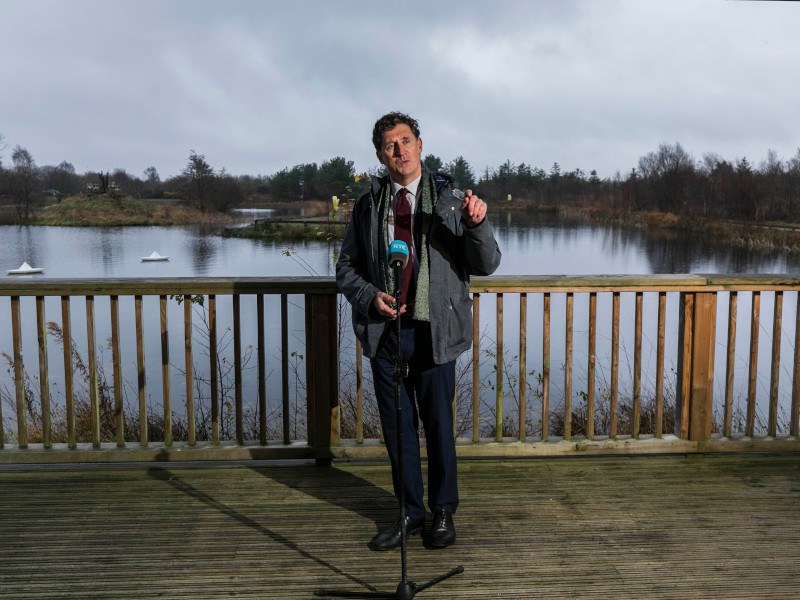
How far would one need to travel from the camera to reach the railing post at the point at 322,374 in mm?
3678

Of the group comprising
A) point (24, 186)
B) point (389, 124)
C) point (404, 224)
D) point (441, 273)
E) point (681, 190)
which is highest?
point (681, 190)

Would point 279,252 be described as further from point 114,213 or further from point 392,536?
point 114,213

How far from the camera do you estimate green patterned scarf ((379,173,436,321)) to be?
2.79m

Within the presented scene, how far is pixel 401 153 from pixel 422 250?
364 millimetres

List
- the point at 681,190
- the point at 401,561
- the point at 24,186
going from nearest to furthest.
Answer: the point at 401,561 < the point at 24,186 < the point at 681,190

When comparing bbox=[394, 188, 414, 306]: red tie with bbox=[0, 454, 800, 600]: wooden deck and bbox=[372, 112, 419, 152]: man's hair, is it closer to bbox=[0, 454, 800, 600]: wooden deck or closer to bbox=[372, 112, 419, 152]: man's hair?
bbox=[372, 112, 419, 152]: man's hair

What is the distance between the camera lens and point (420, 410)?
117 inches

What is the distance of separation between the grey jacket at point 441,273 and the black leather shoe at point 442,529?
60 cm

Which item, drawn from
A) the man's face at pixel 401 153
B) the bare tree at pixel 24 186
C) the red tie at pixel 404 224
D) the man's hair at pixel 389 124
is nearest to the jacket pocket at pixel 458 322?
the red tie at pixel 404 224

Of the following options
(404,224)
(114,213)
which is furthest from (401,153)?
(114,213)

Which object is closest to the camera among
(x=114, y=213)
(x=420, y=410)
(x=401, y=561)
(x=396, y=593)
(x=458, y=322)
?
(x=396, y=593)

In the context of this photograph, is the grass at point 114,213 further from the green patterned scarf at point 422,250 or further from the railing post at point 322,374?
the green patterned scarf at point 422,250

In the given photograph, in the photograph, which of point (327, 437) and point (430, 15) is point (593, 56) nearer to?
point (430, 15)

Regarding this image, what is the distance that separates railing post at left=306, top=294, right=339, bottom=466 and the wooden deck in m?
0.15
